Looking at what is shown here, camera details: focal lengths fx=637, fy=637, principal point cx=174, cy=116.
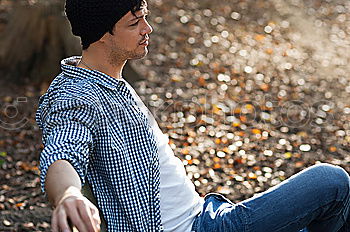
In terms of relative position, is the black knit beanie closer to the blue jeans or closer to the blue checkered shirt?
the blue checkered shirt

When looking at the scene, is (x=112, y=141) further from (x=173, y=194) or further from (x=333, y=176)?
(x=333, y=176)

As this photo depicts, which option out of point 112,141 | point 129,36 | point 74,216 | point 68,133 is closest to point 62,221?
point 74,216

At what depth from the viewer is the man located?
7.18 feet

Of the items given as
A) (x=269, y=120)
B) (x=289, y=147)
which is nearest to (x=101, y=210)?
(x=289, y=147)

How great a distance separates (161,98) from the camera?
6293 millimetres

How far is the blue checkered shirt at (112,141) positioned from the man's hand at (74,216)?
1.35 feet

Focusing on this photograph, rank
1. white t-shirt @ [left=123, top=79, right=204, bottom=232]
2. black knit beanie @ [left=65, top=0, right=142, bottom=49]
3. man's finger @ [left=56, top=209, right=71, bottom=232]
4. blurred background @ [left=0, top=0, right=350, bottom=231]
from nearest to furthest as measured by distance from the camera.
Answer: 1. man's finger @ [left=56, top=209, right=71, bottom=232]
2. black knit beanie @ [left=65, top=0, right=142, bottom=49]
3. white t-shirt @ [left=123, top=79, right=204, bottom=232]
4. blurred background @ [left=0, top=0, right=350, bottom=231]

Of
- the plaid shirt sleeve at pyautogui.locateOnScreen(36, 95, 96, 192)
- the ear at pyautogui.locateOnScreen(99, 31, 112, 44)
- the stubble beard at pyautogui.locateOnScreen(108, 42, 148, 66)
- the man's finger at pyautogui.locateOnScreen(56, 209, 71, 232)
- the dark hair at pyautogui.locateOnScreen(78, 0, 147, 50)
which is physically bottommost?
the plaid shirt sleeve at pyautogui.locateOnScreen(36, 95, 96, 192)

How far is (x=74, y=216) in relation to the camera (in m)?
1.61

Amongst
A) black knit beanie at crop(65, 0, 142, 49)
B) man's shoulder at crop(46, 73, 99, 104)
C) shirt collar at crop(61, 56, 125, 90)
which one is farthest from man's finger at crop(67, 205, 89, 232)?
black knit beanie at crop(65, 0, 142, 49)

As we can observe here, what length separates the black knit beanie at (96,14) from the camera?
222cm

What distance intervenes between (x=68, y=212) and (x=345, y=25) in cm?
783

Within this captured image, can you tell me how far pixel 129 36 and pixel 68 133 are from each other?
1.69ft

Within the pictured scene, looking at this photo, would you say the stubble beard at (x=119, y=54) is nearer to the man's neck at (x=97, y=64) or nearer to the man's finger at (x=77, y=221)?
the man's neck at (x=97, y=64)
